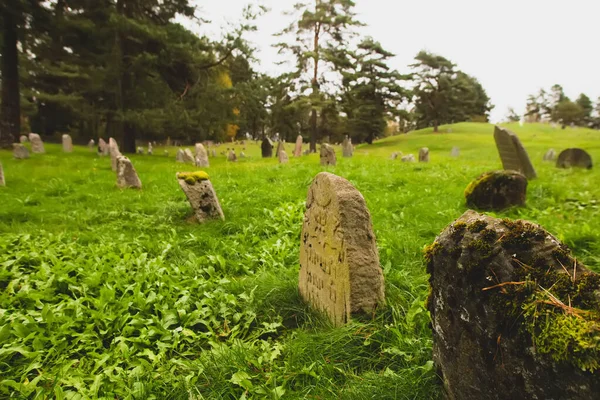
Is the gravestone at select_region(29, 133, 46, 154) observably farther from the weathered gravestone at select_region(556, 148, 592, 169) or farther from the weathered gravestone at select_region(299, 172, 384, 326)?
the weathered gravestone at select_region(556, 148, 592, 169)

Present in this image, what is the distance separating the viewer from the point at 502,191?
255 inches

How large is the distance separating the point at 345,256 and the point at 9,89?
24.6 metres

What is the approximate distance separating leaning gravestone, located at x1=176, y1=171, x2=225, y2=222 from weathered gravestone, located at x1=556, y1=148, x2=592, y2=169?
1277 centimetres

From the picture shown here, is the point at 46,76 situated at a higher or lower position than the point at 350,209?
higher

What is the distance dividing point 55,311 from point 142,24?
63.2 ft

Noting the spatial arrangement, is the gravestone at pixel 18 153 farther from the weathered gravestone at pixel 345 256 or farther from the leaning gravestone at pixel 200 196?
the weathered gravestone at pixel 345 256

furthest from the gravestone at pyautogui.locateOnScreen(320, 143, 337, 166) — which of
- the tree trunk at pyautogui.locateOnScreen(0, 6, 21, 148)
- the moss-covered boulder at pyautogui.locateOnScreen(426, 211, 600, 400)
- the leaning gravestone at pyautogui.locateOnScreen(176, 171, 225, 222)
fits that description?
the tree trunk at pyautogui.locateOnScreen(0, 6, 21, 148)

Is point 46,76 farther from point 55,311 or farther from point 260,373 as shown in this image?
point 260,373

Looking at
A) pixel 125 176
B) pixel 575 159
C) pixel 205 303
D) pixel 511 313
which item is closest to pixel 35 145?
pixel 125 176

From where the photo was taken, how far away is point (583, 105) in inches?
2677

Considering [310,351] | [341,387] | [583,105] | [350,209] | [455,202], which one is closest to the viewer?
[341,387]

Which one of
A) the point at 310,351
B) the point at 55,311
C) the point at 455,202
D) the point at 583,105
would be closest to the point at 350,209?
the point at 310,351

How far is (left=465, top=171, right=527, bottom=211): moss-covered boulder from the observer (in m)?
6.47

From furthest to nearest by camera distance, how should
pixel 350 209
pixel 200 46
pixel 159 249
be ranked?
pixel 200 46 → pixel 159 249 → pixel 350 209
